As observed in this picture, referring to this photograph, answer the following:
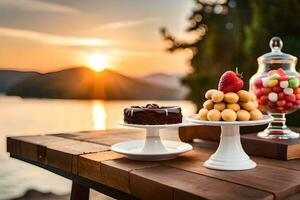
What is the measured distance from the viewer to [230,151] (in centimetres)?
100

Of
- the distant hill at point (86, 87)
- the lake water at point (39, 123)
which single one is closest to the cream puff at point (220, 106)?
the lake water at point (39, 123)

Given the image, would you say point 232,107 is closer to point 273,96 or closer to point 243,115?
point 243,115

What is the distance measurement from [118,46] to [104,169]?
97.9 inches

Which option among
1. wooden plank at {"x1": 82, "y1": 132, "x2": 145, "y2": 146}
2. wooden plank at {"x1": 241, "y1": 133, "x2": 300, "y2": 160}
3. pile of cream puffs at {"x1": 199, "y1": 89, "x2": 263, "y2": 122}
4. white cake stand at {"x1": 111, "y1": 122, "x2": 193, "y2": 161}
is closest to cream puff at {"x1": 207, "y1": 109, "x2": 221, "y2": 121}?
pile of cream puffs at {"x1": 199, "y1": 89, "x2": 263, "y2": 122}

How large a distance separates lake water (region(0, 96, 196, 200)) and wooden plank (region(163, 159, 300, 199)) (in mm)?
1532

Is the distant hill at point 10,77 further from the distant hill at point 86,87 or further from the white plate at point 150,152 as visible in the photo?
the white plate at point 150,152

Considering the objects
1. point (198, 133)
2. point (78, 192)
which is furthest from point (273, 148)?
point (78, 192)

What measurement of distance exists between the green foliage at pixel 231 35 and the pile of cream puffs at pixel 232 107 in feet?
7.53

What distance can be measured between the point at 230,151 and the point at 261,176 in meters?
0.14

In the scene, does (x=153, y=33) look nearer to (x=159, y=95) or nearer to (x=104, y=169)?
(x=159, y=95)

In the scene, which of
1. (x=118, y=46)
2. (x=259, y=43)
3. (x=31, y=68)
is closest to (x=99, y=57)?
(x=118, y=46)

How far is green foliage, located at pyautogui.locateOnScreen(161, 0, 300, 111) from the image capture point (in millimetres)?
3230

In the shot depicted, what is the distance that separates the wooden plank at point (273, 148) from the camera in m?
1.10

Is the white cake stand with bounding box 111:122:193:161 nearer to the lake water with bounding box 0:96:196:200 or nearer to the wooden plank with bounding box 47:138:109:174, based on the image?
the wooden plank with bounding box 47:138:109:174
